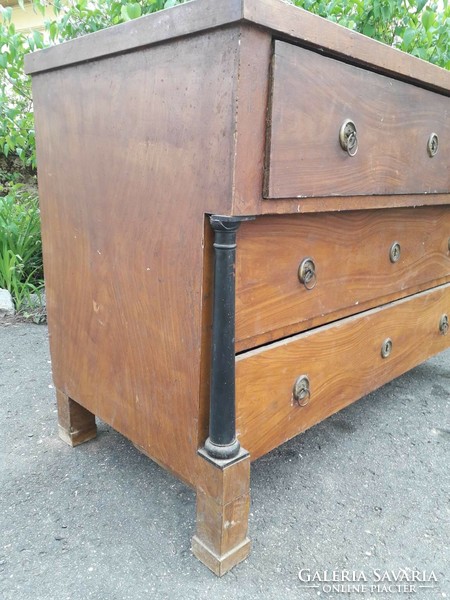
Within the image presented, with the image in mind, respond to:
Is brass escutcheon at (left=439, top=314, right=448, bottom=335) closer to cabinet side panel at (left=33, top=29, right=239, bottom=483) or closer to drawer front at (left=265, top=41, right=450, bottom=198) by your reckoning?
drawer front at (left=265, top=41, right=450, bottom=198)

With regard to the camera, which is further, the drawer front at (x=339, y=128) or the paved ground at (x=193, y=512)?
the paved ground at (x=193, y=512)

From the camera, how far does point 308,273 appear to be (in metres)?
1.03

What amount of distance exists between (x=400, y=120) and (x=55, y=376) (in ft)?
3.60

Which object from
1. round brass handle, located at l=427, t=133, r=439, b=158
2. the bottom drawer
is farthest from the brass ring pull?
round brass handle, located at l=427, t=133, r=439, b=158

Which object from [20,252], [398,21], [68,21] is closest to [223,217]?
[68,21]

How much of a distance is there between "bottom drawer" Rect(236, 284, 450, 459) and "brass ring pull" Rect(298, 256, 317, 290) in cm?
12

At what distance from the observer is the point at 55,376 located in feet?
4.41

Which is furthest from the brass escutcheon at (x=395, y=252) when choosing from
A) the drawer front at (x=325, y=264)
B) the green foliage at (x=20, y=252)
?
the green foliage at (x=20, y=252)

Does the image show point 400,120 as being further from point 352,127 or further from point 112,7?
point 112,7

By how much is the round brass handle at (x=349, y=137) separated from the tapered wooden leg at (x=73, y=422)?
0.95 metres

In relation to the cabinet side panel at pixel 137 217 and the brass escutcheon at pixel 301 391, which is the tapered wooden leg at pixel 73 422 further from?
the brass escutcheon at pixel 301 391

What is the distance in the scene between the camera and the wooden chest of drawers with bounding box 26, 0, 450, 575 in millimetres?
798

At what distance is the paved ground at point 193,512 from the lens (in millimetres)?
942

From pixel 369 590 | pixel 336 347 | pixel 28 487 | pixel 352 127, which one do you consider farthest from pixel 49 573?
pixel 352 127
